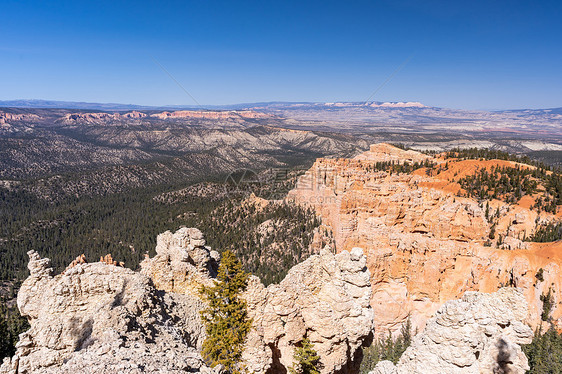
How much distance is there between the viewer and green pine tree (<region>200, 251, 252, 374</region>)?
10938 mm

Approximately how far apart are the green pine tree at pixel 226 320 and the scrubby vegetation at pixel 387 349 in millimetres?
26033

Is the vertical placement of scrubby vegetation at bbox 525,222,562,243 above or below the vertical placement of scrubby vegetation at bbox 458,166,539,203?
below

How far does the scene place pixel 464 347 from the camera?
8.95 metres

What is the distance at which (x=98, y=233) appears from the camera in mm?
93875

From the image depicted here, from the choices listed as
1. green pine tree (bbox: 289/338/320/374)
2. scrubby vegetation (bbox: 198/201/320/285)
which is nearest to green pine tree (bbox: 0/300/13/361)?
green pine tree (bbox: 289/338/320/374)

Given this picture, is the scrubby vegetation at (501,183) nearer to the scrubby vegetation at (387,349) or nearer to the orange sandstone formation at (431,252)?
the orange sandstone formation at (431,252)

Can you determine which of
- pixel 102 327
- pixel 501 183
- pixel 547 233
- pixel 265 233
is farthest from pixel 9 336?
pixel 501 183

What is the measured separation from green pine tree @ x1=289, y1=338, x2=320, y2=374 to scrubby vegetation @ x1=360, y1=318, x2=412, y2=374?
2559 cm

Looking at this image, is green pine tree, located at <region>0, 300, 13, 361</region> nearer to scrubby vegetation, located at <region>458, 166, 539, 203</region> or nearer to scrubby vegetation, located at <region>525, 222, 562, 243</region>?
scrubby vegetation, located at <region>525, 222, 562, 243</region>

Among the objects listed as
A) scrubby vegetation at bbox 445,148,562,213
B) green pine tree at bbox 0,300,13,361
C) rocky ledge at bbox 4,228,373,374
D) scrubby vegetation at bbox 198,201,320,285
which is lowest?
scrubby vegetation at bbox 198,201,320,285

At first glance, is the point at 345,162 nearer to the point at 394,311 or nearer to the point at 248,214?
the point at 248,214

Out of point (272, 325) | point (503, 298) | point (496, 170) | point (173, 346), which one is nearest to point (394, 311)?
point (503, 298)

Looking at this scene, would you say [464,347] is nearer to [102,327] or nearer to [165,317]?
[165,317]

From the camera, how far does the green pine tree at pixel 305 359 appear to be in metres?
10.8
